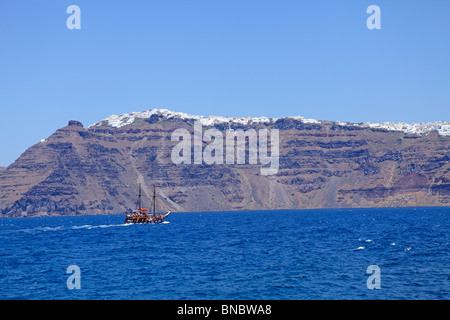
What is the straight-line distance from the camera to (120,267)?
189 ft

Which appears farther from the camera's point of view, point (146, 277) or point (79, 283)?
point (146, 277)

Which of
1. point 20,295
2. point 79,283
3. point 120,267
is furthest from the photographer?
point 120,267

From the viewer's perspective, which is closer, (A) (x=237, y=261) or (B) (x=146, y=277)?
(B) (x=146, y=277)
